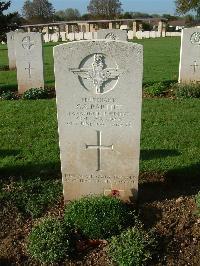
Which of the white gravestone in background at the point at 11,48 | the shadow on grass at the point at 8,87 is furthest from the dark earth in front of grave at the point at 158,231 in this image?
the white gravestone in background at the point at 11,48

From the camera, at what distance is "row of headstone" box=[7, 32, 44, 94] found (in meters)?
12.5

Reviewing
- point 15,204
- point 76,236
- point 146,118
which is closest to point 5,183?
point 15,204

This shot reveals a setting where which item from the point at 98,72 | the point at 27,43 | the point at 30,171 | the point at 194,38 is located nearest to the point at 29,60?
the point at 27,43

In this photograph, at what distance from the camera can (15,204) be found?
17.9 ft

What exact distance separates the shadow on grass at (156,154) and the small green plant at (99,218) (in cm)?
226

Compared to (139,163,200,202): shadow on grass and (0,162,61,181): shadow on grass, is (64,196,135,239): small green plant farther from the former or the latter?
(0,162,61,181): shadow on grass

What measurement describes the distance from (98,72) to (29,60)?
8291mm

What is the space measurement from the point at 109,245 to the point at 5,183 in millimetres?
2262

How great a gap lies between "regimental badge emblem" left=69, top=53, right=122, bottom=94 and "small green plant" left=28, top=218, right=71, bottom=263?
1714 millimetres

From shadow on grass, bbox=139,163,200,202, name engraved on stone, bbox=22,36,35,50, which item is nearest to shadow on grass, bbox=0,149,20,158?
shadow on grass, bbox=139,163,200,202

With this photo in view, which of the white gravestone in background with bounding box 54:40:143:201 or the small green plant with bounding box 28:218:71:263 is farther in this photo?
the white gravestone in background with bounding box 54:40:143:201

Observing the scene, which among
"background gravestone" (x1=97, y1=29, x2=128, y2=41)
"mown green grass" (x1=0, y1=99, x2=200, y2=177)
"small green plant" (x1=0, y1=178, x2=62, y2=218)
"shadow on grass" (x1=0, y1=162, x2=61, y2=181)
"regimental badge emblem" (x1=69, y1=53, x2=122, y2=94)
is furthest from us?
"background gravestone" (x1=97, y1=29, x2=128, y2=41)

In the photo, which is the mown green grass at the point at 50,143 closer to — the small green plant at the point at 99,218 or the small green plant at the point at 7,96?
the small green plant at the point at 7,96

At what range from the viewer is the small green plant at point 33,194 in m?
5.41
